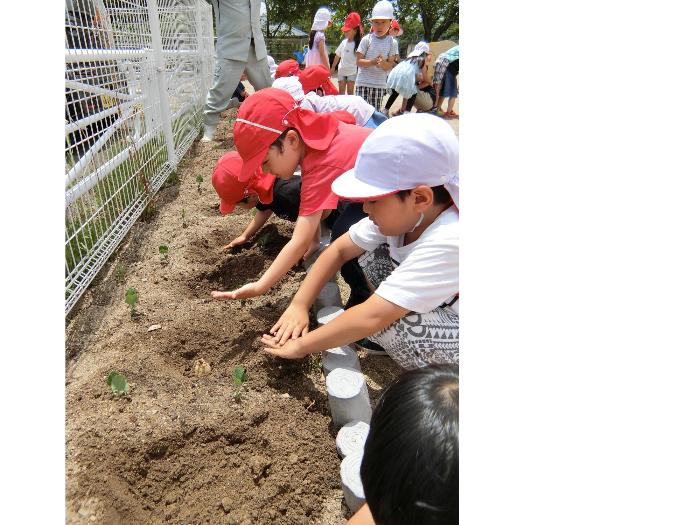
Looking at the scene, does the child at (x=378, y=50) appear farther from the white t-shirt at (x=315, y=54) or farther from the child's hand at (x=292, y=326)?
the child's hand at (x=292, y=326)

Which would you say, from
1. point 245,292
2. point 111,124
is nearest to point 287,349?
point 245,292

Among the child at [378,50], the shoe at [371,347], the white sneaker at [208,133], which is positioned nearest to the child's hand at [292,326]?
the shoe at [371,347]

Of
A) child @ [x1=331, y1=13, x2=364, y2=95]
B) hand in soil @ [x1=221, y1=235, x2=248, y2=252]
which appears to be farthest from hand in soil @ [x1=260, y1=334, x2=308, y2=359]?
child @ [x1=331, y1=13, x2=364, y2=95]

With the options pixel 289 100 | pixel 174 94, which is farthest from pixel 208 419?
pixel 174 94

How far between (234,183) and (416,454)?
6.33ft

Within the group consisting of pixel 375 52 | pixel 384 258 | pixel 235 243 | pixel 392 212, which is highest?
pixel 375 52

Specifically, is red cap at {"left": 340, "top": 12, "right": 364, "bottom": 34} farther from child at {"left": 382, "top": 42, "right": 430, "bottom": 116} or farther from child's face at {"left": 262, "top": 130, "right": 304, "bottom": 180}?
child's face at {"left": 262, "top": 130, "right": 304, "bottom": 180}

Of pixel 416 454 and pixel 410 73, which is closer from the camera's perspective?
pixel 416 454

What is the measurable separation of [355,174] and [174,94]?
380cm

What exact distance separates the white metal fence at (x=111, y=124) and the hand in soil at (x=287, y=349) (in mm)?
911

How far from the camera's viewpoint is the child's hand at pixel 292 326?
1.78 meters

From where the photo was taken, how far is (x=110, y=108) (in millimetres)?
2566

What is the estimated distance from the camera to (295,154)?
85.0 inches

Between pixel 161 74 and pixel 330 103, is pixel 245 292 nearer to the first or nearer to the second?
pixel 330 103
